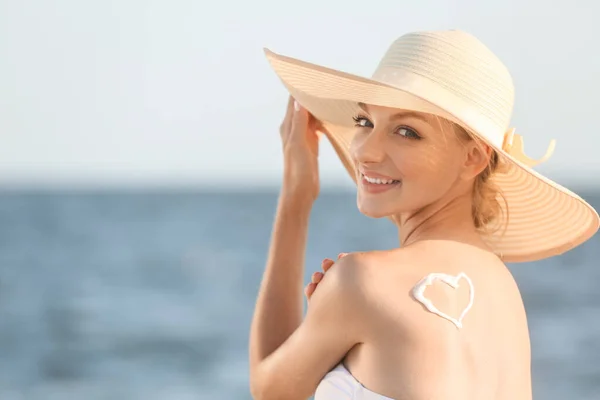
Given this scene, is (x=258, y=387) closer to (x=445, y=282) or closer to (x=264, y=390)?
(x=264, y=390)

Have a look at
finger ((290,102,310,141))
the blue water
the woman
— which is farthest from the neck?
the blue water

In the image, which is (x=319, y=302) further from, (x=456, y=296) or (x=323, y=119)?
(x=323, y=119)

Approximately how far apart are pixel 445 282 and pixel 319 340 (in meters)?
0.26

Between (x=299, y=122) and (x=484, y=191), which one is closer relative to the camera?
(x=484, y=191)

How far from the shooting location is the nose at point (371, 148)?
2.31 m

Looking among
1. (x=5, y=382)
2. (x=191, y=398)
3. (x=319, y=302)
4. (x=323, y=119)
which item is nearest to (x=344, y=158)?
(x=323, y=119)

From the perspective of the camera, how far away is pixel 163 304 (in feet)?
69.7

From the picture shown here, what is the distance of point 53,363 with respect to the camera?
52.1 ft

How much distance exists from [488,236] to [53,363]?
1387 cm

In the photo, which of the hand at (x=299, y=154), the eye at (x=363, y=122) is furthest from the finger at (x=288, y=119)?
the eye at (x=363, y=122)

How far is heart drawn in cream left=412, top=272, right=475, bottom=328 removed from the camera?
7.07ft

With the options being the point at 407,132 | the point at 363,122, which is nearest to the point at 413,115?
the point at 407,132

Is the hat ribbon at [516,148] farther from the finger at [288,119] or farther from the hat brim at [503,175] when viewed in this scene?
the finger at [288,119]

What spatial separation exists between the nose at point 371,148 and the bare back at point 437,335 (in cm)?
19
